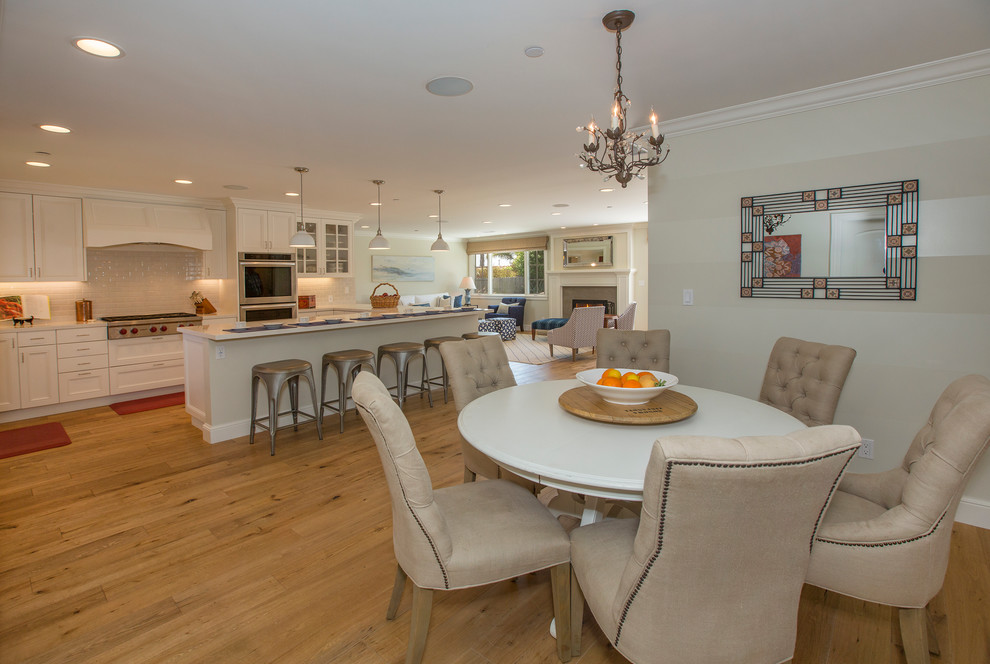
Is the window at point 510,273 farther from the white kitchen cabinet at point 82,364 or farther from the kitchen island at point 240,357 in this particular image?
the white kitchen cabinet at point 82,364

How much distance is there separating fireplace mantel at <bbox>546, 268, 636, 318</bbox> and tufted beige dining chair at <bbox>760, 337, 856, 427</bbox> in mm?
7351

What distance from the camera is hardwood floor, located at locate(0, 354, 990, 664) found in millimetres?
1704

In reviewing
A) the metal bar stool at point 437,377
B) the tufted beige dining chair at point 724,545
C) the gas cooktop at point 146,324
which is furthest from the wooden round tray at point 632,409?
the gas cooktop at point 146,324

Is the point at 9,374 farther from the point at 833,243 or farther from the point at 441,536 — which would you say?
the point at 833,243

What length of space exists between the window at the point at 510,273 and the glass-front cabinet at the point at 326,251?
5070 millimetres

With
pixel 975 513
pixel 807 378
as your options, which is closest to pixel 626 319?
pixel 975 513

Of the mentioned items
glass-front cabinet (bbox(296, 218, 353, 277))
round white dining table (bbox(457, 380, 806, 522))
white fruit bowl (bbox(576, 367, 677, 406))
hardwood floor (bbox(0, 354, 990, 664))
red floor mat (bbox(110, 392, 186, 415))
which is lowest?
hardwood floor (bbox(0, 354, 990, 664))

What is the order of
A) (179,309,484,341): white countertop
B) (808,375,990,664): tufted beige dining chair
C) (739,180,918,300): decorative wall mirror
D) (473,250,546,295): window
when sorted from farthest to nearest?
(473,250,546,295): window < (179,309,484,341): white countertop < (739,180,918,300): decorative wall mirror < (808,375,990,664): tufted beige dining chair

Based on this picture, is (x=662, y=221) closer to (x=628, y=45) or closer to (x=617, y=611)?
(x=628, y=45)

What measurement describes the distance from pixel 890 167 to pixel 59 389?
22.5 ft

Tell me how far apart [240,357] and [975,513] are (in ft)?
15.8

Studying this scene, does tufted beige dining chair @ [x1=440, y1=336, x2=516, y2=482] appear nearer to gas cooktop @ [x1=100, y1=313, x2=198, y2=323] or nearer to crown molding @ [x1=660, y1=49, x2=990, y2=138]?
crown molding @ [x1=660, y1=49, x2=990, y2=138]

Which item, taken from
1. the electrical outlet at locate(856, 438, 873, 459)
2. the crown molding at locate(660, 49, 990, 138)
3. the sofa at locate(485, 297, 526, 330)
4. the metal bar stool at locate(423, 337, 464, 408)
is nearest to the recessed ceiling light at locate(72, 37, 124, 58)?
the crown molding at locate(660, 49, 990, 138)

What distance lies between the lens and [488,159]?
420 centimetres
